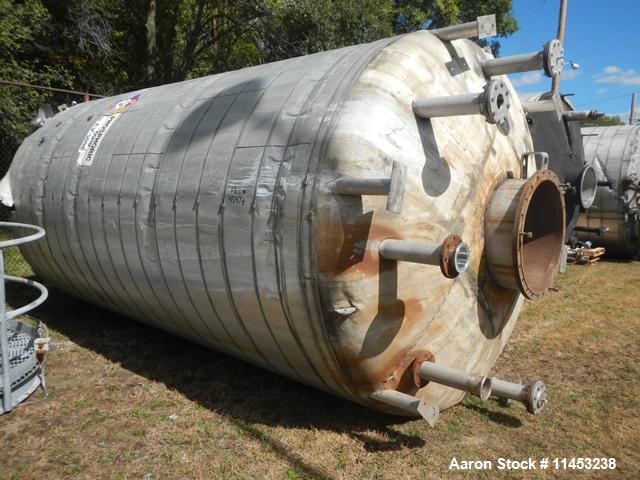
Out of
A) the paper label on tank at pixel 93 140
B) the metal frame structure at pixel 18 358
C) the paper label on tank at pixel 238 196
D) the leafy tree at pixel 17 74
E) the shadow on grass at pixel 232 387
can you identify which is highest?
the leafy tree at pixel 17 74

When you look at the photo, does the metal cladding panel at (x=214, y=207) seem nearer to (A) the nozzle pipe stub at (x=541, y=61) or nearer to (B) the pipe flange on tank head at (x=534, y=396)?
(A) the nozzle pipe stub at (x=541, y=61)

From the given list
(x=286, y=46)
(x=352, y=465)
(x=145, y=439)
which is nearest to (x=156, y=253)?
(x=145, y=439)

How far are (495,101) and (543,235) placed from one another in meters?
1.95

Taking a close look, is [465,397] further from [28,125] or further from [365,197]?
[28,125]

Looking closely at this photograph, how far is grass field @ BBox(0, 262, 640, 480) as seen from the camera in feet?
11.4

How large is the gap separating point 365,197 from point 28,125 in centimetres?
1154

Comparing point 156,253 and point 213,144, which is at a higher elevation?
point 213,144

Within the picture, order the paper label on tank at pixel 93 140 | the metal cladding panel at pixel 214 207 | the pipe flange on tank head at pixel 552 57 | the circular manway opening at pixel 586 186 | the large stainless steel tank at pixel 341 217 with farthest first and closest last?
the circular manway opening at pixel 586 186
the paper label on tank at pixel 93 140
the metal cladding panel at pixel 214 207
the pipe flange on tank head at pixel 552 57
the large stainless steel tank at pixel 341 217

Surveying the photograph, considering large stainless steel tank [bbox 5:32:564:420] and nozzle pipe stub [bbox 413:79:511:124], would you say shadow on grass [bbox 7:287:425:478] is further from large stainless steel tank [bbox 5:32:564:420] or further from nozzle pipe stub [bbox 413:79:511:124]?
nozzle pipe stub [bbox 413:79:511:124]

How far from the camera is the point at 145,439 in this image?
3.79m

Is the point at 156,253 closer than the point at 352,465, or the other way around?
the point at 352,465

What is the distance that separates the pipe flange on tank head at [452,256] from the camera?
2.76 m

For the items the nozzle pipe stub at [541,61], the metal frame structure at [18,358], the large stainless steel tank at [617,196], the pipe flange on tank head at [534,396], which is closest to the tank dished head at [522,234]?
the pipe flange on tank head at [534,396]

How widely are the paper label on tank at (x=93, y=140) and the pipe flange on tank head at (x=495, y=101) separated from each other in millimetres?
4027
